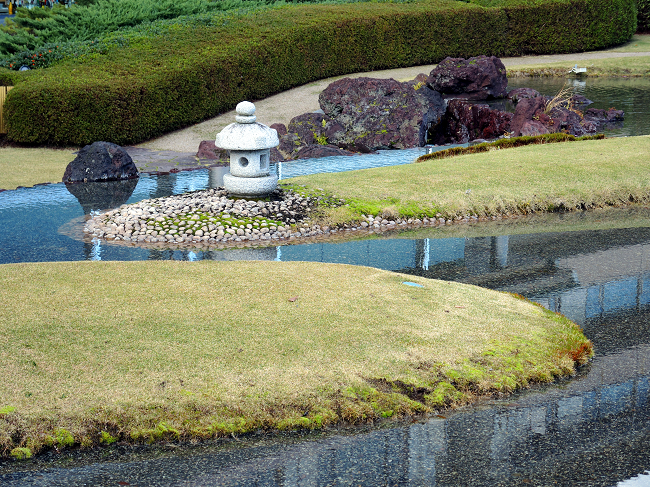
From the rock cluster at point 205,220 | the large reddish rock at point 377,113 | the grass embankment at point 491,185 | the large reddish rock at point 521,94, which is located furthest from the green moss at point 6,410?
the large reddish rock at point 521,94

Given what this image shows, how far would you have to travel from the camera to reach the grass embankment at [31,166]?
15716mm

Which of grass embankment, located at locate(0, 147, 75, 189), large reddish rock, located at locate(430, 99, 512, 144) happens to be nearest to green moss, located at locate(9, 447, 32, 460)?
grass embankment, located at locate(0, 147, 75, 189)

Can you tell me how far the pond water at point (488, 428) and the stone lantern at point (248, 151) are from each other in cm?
212

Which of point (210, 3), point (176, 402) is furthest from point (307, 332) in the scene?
point (210, 3)

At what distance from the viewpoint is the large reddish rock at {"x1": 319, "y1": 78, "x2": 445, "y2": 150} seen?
2055cm

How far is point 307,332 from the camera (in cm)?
738

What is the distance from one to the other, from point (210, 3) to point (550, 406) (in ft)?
98.3

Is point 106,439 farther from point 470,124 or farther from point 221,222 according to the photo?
point 470,124

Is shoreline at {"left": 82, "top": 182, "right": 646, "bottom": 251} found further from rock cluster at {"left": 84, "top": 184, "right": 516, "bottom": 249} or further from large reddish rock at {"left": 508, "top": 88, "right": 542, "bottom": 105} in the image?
large reddish rock at {"left": 508, "top": 88, "right": 542, "bottom": 105}

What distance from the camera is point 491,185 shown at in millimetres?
→ 14344

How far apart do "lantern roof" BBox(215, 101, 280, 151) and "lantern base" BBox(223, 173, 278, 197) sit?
0.64m

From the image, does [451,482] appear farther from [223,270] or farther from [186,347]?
[223,270]

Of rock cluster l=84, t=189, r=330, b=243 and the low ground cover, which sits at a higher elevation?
the low ground cover

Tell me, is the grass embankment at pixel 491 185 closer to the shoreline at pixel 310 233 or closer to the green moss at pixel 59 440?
the shoreline at pixel 310 233
